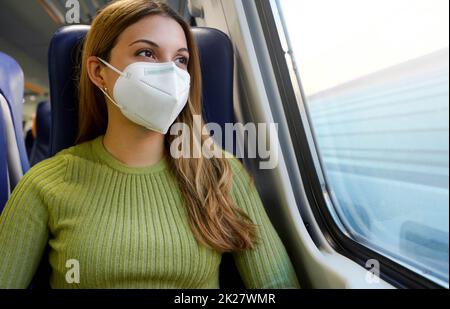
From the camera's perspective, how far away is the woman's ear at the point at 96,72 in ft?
3.26

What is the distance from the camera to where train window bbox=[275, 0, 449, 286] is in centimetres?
79

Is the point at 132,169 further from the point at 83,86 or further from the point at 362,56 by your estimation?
the point at 362,56

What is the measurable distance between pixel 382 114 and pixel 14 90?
1.43m

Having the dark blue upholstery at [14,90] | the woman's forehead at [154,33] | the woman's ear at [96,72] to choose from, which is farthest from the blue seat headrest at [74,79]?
the dark blue upholstery at [14,90]

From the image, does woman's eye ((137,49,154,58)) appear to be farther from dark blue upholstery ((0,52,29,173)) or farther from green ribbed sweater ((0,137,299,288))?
dark blue upholstery ((0,52,29,173))

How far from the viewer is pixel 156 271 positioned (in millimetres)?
866

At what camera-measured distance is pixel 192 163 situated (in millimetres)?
1025

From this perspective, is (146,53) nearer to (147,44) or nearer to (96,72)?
(147,44)

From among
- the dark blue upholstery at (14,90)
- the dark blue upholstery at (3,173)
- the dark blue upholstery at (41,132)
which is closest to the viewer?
the dark blue upholstery at (3,173)

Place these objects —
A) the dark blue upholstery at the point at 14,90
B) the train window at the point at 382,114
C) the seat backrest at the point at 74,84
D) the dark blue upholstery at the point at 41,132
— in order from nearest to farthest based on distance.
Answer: the train window at the point at 382,114, the seat backrest at the point at 74,84, the dark blue upholstery at the point at 14,90, the dark blue upholstery at the point at 41,132

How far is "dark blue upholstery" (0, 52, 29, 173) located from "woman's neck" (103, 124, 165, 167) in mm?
657

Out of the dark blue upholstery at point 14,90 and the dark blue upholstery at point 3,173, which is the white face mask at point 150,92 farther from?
the dark blue upholstery at point 14,90

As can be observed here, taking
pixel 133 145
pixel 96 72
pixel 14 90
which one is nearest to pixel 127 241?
pixel 133 145
